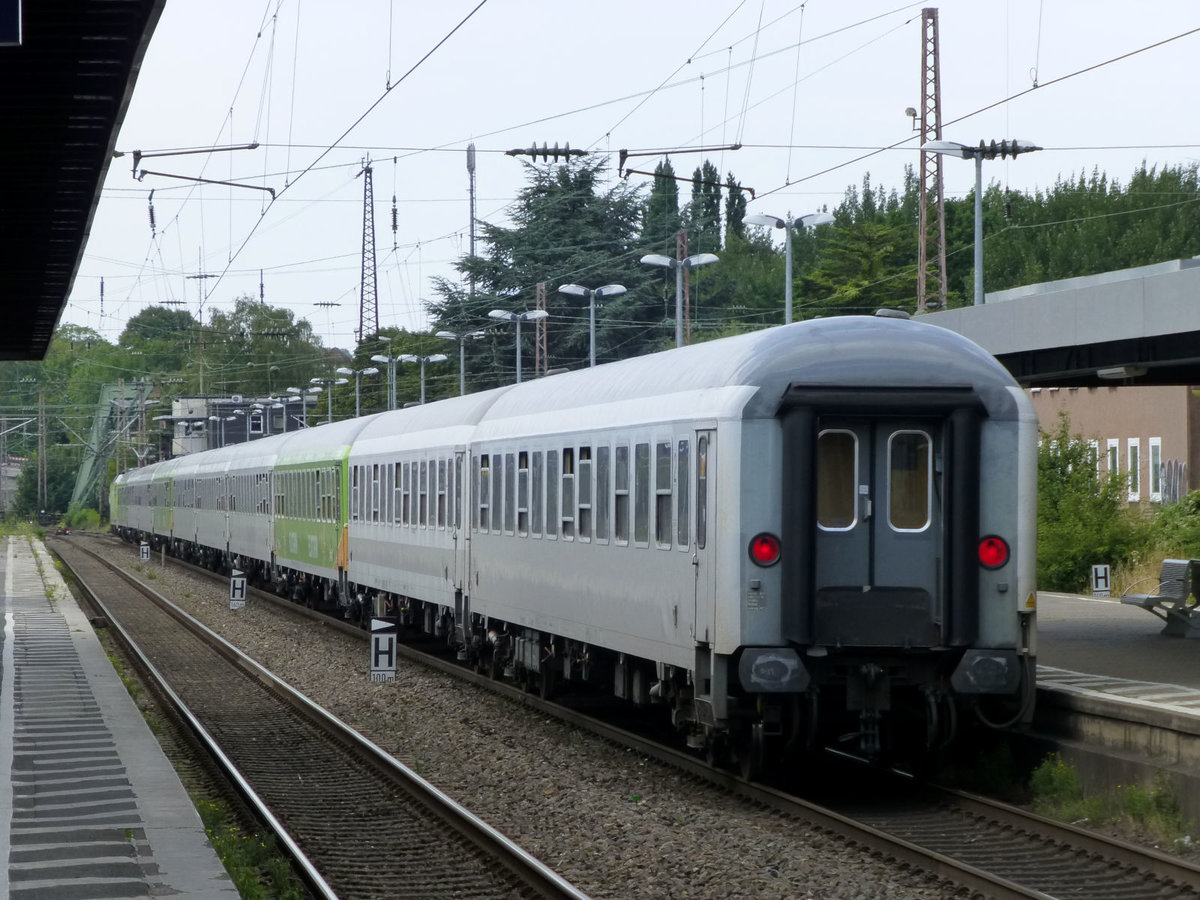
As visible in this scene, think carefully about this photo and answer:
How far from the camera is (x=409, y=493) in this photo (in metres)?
22.8

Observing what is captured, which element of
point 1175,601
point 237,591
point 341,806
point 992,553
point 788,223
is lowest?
point 341,806

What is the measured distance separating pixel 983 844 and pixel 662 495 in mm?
3448

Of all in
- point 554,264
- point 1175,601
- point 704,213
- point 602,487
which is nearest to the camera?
point 602,487

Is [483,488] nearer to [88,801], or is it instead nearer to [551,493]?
[551,493]

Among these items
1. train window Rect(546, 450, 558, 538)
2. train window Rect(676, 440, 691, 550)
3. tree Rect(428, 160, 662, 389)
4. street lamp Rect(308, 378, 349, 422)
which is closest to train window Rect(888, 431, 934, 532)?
train window Rect(676, 440, 691, 550)

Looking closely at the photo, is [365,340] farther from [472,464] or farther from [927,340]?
[927,340]

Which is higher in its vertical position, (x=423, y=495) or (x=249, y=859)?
(x=423, y=495)

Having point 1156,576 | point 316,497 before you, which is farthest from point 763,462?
point 316,497

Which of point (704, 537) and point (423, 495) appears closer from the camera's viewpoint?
point (704, 537)

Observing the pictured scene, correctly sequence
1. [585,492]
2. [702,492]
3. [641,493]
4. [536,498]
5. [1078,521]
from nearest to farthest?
Answer: [702,492], [641,493], [585,492], [536,498], [1078,521]

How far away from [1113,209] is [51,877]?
6653cm

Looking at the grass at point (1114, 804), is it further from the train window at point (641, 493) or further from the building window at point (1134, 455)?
the building window at point (1134, 455)

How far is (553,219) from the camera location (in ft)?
200

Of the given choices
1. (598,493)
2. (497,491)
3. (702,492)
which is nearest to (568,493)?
(598,493)
